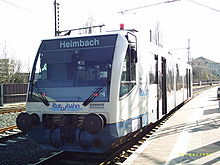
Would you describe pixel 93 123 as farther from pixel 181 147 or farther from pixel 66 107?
pixel 181 147

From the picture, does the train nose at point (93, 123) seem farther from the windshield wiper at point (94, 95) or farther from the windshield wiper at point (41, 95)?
the windshield wiper at point (41, 95)

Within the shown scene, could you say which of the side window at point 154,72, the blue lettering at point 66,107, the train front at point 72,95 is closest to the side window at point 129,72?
the train front at point 72,95

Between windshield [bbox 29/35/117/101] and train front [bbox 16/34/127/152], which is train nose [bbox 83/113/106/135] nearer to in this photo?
train front [bbox 16/34/127/152]

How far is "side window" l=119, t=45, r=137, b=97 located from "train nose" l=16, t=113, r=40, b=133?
209cm

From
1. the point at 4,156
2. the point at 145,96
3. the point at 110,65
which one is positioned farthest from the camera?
the point at 145,96

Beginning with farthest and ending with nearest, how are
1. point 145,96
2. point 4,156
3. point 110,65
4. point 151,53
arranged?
1. point 151,53
2. point 145,96
3. point 4,156
4. point 110,65

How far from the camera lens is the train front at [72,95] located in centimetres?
→ 575

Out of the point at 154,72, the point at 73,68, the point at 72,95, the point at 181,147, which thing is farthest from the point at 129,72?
the point at 154,72

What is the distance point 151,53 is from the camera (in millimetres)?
8359

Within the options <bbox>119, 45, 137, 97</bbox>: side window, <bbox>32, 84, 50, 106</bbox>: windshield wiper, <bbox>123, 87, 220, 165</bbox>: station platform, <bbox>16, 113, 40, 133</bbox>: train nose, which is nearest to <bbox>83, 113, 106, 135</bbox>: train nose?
<bbox>119, 45, 137, 97</bbox>: side window

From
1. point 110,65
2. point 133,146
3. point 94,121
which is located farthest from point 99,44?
point 133,146

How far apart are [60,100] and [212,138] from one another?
4443 millimetres

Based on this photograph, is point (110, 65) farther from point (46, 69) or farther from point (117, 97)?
point (46, 69)

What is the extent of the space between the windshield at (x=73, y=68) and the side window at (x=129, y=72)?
36 centimetres
